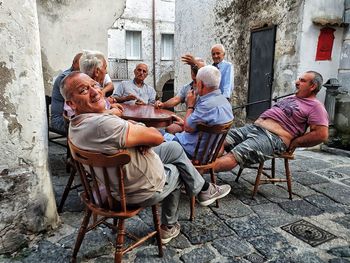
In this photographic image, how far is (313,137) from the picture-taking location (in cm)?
296

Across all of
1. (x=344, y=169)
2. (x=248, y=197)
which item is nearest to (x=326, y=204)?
(x=248, y=197)

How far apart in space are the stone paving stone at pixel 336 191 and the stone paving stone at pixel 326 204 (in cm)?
9

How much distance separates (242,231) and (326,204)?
1131 millimetres

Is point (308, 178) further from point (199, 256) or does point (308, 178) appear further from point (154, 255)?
point (154, 255)

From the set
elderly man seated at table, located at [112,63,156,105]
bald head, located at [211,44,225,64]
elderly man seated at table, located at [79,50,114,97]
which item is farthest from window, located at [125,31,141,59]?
elderly man seated at table, located at [79,50,114,97]

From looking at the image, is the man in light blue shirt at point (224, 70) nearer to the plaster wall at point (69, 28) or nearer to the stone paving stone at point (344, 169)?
the stone paving stone at point (344, 169)

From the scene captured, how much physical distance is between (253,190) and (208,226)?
34.7 inches

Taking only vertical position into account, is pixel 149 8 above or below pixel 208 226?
above

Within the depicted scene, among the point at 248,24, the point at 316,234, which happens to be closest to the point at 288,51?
the point at 248,24

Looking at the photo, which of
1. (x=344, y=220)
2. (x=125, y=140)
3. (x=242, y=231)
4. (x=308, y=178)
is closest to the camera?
(x=125, y=140)

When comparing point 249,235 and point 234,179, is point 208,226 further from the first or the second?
point 234,179

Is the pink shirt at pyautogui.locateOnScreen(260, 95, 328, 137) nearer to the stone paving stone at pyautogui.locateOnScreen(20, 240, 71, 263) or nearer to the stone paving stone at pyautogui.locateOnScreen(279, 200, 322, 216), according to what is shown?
the stone paving stone at pyautogui.locateOnScreen(279, 200, 322, 216)

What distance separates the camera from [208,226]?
257cm

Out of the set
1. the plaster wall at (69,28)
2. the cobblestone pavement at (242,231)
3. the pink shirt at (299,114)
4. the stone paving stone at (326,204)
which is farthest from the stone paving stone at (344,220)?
the plaster wall at (69,28)
